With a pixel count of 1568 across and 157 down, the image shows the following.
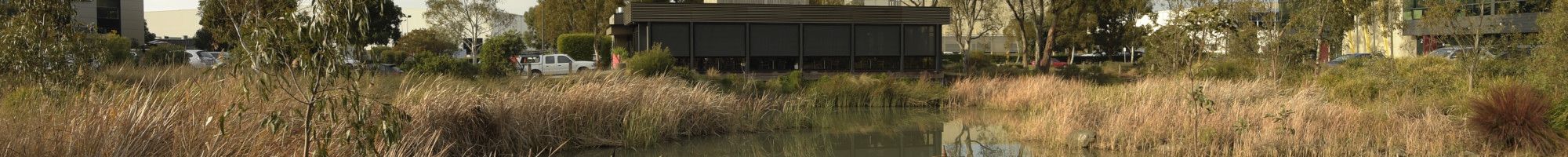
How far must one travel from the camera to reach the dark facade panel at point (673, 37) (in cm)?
2656

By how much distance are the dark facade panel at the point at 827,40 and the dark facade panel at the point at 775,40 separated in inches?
8.6

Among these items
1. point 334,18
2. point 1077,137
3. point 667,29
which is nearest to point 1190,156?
point 1077,137

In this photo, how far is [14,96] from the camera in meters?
9.59

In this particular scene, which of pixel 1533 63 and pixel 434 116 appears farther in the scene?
pixel 1533 63

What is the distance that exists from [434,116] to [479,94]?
1.31 m

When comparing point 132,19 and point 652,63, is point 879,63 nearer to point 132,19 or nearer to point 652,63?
point 652,63

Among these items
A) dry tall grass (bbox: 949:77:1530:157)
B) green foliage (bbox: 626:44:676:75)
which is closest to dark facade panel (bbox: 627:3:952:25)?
green foliage (bbox: 626:44:676:75)

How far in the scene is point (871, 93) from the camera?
22094 millimetres

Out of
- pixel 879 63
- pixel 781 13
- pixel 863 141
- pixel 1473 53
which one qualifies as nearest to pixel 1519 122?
pixel 863 141

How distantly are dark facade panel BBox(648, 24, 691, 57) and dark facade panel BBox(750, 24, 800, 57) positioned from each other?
1232 millimetres

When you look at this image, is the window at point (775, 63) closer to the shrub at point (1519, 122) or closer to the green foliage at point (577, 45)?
the green foliage at point (577, 45)

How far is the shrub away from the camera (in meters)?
11.6

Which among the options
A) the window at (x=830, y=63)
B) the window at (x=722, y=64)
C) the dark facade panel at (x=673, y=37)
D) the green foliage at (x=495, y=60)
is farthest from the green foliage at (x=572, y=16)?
the green foliage at (x=495, y=60)

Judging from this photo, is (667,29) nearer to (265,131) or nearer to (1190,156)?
(1190,156)
